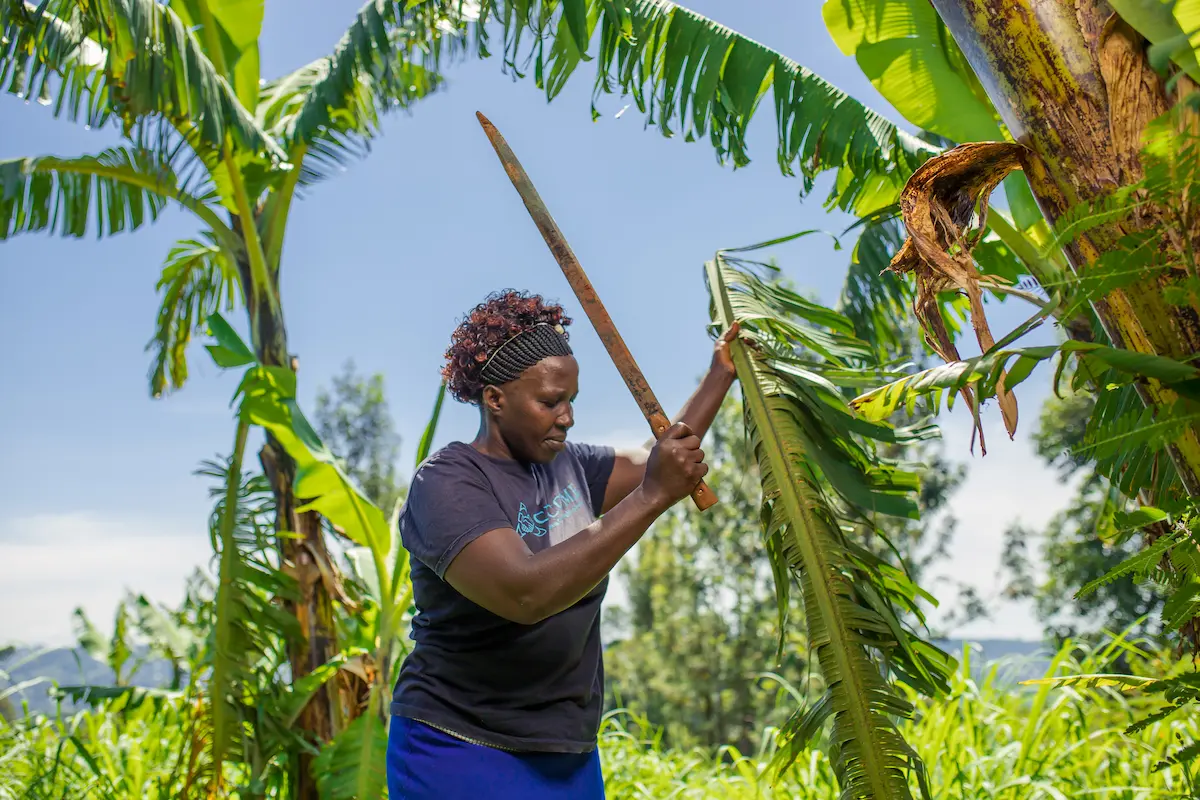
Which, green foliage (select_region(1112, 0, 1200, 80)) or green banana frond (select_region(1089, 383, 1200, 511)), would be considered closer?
green banana frond (select_region(1089, 383, 1200, 511))

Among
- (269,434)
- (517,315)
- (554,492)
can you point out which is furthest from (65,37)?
(554,492)

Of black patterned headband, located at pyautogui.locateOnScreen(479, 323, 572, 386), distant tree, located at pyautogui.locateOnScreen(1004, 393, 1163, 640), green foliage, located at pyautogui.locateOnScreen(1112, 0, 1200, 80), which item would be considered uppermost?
green foliage, located at pyautogui.locateOnScreen(1112, 0, 1200, 80)

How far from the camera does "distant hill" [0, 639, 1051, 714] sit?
496 cm

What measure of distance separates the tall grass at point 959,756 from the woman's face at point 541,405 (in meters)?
1.40

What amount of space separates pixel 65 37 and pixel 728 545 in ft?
59.9

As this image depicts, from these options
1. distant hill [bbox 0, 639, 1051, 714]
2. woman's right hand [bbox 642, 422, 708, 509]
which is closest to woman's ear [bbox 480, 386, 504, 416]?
woman's right hand [bbox 642, 422, 708, 509]

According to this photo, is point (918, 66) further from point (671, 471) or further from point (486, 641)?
point (486, 641)

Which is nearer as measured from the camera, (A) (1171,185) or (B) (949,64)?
(A) (1171,185)

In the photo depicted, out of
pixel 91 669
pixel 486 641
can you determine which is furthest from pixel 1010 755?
pixel 91 669

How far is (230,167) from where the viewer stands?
18.1ft

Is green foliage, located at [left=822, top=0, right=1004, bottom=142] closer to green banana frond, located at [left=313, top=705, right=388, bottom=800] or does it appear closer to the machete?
the machete

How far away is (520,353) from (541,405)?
0.52 ft

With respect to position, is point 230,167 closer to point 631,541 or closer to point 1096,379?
point 631,541

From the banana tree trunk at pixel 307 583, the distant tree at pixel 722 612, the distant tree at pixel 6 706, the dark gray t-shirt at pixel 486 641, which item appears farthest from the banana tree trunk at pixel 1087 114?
the distant tree at pixel 722 612
